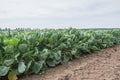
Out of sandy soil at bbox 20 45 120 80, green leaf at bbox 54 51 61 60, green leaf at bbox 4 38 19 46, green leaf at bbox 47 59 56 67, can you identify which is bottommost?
sandy soil at bbox 20 45 120 80

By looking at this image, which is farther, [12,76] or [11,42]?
[11,42]

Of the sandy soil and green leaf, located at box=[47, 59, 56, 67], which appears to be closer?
the sandy soil

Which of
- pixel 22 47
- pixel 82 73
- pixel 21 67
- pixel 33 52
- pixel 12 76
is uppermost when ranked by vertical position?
pixel 22 47

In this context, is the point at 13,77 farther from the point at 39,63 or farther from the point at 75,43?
the point at 75,43

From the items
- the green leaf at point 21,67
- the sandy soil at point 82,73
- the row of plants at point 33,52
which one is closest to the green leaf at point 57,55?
the row of plants at point 33,52

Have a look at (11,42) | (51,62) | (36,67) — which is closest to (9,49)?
(11,42)

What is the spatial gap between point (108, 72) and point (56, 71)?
2.90ft

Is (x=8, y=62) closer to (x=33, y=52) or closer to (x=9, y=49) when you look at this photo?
(x=9, y=49)

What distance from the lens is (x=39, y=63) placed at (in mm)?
4770

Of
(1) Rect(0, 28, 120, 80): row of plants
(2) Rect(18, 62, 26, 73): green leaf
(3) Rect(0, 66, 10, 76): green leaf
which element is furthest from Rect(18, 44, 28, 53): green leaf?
(3) Rect(0, 66, 10, 76): green leaf

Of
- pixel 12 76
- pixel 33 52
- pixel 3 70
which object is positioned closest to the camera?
pixel 3 70

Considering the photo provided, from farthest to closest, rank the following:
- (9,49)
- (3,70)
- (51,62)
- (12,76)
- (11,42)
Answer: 1. (51,62)
2. (11,42)
3. (9,49)
4. (12,76)
5. (3,70)

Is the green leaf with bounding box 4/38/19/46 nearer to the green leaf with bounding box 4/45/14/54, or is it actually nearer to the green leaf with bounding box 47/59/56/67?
the green leaf with bounding box 4/45/14/54

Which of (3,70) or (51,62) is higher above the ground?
(3,70)
